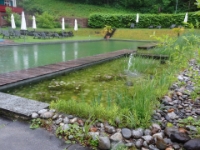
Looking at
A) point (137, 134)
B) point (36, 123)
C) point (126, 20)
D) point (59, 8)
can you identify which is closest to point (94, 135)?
point (137, 134)

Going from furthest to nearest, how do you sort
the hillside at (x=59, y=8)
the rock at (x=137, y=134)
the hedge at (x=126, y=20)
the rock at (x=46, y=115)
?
the hillside at (x=59, y=8) → the hedge at (x=126, y=20) → the rock at (x=46, y=115) → the rock at (x=137, y=134)

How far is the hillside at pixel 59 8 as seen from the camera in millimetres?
24663

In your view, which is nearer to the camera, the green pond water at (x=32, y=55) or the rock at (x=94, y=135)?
the rock at (x=94, y=135)

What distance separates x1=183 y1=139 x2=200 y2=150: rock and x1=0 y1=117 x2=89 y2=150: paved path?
37.6 inches

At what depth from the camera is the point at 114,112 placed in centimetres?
222

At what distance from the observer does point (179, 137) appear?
1.86 metres

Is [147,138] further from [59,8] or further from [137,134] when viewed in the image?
[59,8]

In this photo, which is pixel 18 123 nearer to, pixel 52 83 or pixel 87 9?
pixel 52 83

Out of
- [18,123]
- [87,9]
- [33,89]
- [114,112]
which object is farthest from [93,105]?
[87,9]

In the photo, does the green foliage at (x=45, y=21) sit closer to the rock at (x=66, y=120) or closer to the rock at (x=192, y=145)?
the rock at (x=66, y=120)

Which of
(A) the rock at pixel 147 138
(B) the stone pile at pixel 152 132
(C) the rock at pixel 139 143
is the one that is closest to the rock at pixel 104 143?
(B) the stone pile at pixel 152 132

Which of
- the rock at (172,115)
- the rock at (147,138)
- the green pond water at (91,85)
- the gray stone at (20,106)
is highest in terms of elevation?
the gray stone at (20,106)

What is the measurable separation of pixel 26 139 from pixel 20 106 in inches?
25.1

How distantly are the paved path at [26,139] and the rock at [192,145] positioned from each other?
0.96 metres
